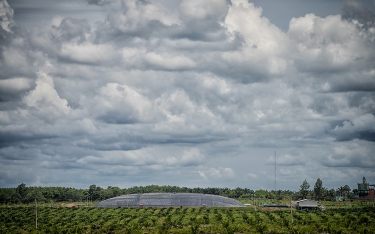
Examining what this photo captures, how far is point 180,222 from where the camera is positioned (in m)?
145

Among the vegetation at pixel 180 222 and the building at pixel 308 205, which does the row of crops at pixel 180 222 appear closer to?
the vegetation at pixel 180 222

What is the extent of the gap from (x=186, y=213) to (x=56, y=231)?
53177 mm

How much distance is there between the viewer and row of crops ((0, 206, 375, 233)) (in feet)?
427

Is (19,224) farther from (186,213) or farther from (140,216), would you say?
(186,213)

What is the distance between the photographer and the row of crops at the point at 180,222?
130000mm

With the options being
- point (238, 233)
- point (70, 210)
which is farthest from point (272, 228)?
point (70, 210)

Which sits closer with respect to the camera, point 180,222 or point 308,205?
point 180,222

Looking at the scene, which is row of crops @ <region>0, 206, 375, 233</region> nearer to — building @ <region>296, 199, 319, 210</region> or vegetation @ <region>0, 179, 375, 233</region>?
vegetation @ <region>0, 179, 375, 233</region>

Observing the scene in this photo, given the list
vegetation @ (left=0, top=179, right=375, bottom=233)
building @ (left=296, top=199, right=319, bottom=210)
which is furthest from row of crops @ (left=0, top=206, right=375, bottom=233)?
building @ (left=296, top=199, right=319, bottom=210)

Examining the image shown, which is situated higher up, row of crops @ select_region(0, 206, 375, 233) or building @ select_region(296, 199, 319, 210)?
building @ select_region(296, 199, 319, 210)

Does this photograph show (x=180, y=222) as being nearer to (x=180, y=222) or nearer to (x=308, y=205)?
(x=180, y=222)

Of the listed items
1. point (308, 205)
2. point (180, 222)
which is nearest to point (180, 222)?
point (180, 222)

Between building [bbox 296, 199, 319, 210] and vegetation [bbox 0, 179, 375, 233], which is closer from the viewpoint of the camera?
vegetation [bbox 0, 179, 375, 233]

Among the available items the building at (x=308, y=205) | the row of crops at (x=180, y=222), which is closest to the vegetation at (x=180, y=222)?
the row of crops at (x=180, y=222)
